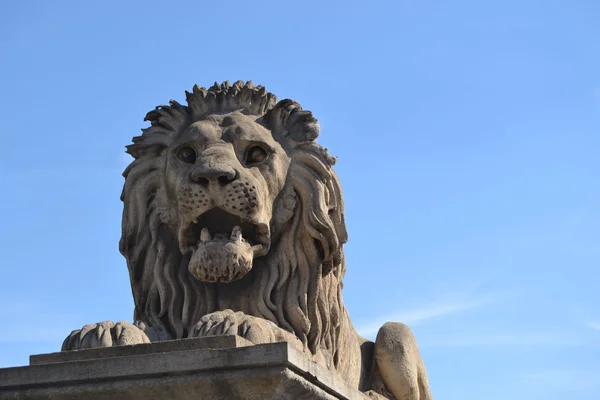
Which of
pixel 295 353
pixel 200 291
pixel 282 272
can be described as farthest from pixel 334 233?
pixel 295 353

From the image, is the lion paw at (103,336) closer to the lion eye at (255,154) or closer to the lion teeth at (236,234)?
the lion teeth at (236,234)

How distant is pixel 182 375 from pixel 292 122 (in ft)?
8.59

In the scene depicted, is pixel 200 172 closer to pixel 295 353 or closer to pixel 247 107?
pixel 247 107

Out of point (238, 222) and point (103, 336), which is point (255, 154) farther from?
point (103, 336)

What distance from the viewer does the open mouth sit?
24.9ft

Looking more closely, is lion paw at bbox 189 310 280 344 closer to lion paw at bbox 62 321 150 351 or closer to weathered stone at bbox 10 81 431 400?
lion paw at bbox 62 321 150 351

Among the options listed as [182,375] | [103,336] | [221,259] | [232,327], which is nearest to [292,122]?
[221,259]

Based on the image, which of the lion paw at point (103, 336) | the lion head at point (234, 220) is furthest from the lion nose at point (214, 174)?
the lion paw at point (103, 336)

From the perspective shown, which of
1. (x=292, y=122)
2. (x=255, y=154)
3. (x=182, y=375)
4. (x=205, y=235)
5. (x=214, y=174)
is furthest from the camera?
(x=292, y=122)

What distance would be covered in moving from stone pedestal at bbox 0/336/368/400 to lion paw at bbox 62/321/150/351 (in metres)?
0.44

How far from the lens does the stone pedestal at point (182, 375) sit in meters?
5.81

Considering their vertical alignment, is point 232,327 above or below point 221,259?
below

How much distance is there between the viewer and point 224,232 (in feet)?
25.1

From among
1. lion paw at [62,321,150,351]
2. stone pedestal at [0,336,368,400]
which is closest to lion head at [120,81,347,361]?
lion paw at [62,321,150,351]
